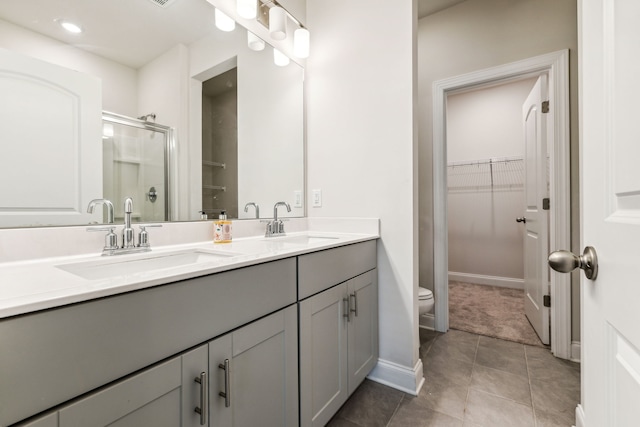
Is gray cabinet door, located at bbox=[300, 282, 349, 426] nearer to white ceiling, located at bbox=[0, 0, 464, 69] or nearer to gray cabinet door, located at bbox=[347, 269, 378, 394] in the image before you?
gray cabinet door, located at bbox=[347, 269, 378, 394]

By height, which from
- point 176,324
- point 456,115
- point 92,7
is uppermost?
point 456,115

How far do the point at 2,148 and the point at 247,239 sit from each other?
93 cm

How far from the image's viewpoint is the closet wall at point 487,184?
10.8ft

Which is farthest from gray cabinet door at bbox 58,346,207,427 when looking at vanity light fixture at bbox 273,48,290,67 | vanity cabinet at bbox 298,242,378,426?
vanity light fixture at bbox 273,48,290,67

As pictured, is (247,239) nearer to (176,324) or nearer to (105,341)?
(176,324)

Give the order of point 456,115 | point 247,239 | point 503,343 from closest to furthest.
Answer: point 247,239 < point 503,343 < point 456,115

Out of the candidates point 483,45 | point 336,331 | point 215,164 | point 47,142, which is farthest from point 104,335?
point 483,45

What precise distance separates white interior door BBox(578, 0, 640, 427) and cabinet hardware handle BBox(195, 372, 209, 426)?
0.79m

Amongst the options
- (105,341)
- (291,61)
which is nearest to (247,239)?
(105,341)

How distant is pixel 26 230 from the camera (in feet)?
2.77

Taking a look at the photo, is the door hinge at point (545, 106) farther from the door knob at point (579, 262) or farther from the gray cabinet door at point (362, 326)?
the door knob at point (579, 262)

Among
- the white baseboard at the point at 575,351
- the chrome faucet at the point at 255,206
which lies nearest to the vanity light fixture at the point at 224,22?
the chrome faucet at the point at 255,206

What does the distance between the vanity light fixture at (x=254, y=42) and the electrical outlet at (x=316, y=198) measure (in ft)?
3.03

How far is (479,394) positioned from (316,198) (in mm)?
1419
